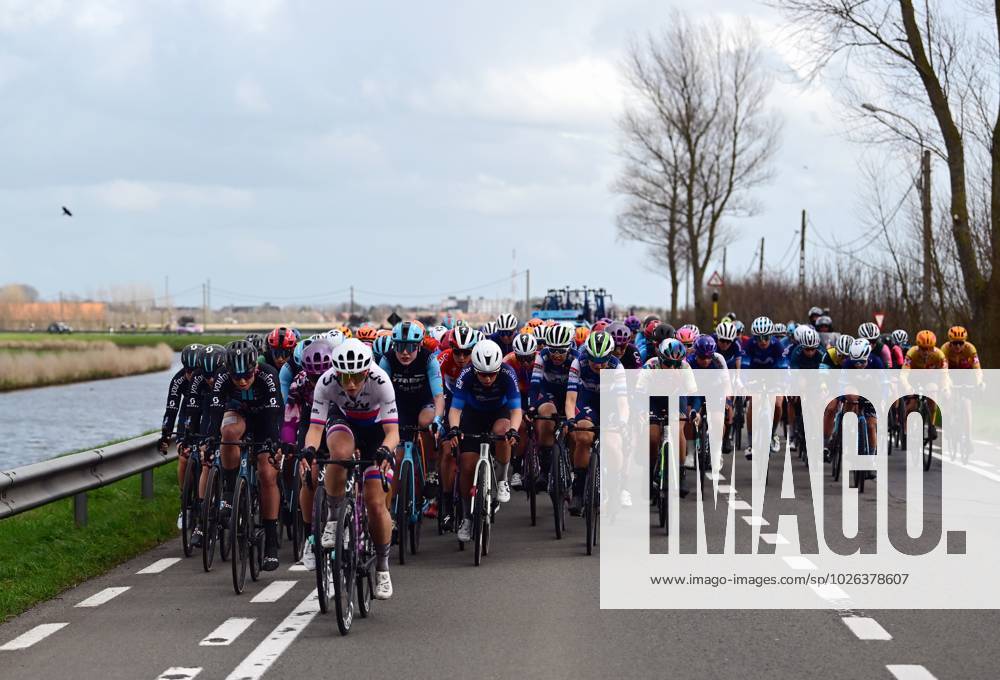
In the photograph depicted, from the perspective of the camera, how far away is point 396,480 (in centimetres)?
1147

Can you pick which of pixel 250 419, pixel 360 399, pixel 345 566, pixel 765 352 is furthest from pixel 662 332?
pixel 345 566

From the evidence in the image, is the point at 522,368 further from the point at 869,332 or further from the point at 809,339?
the point at 869,332

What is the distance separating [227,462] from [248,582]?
100 centimetres

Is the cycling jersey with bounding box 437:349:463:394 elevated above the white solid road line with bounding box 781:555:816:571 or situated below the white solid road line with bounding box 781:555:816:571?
above

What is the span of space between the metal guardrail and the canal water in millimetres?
4089

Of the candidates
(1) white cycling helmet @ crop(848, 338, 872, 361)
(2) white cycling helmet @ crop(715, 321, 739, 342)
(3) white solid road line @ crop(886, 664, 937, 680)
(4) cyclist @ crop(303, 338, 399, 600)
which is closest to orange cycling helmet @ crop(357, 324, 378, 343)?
(2) white cycling helmet @ crop(715, 321, 739, 342)

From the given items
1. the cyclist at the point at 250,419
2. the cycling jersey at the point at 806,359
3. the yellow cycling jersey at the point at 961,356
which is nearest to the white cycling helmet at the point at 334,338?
the cyclist at the point at 250,419

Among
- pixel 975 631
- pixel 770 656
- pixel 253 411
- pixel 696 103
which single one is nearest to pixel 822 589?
pixel 975 631

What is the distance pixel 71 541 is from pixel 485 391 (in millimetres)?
3667

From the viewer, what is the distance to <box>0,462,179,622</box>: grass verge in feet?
→ 32.9

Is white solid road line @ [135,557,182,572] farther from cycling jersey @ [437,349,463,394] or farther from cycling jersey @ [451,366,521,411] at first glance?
cycling jersey @ [437,349,463,394]

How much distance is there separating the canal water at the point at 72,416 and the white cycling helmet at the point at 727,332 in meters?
8.90

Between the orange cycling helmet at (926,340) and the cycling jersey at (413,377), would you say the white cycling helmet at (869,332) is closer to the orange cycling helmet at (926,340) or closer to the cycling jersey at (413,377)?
the orange cycling helmet at (926,340)

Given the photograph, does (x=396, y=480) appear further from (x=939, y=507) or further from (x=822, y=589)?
(x=939, y=507)
